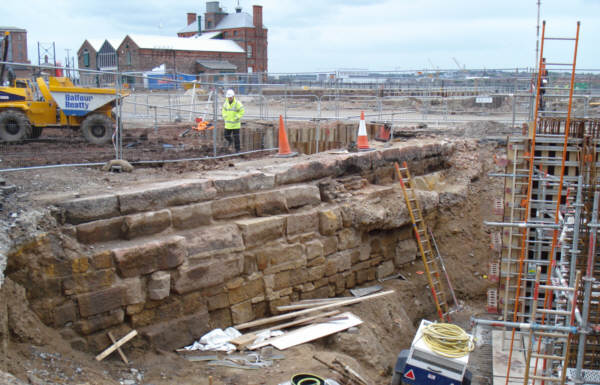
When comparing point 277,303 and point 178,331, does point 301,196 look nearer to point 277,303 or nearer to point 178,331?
point 277,303

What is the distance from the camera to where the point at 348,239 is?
998 centimetres

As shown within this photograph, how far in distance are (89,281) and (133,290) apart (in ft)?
1.89

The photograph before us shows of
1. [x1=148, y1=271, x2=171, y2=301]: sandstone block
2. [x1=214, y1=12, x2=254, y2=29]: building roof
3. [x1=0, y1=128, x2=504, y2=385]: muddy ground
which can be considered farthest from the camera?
[x1=214, y1=12, x2=254, y2=29]: building roof

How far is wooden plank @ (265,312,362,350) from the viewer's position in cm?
783

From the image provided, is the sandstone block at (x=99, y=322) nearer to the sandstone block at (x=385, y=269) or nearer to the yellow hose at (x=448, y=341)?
the yellow hose at (x=448, y=341)

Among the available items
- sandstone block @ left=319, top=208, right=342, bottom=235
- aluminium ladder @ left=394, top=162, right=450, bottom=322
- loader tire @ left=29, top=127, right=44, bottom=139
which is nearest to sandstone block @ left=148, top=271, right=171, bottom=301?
sandstone block @ left=319, top=208, right=342, bottom=235

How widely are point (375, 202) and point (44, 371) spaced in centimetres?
A: 643

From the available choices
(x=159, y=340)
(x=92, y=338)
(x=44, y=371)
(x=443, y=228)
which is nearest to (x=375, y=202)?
(x=443, y=228)

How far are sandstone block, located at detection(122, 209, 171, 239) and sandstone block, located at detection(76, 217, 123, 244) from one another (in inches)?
3.9

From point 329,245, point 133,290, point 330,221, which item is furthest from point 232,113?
point 133,290

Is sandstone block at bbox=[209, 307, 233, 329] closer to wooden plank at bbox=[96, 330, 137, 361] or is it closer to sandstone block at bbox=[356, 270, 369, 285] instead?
wooden plank at bbox=[96, 330, 137, 361]

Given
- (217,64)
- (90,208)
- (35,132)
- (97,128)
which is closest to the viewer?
(90,208)

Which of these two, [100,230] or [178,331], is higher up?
[100,230]

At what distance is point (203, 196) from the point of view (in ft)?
27.0
